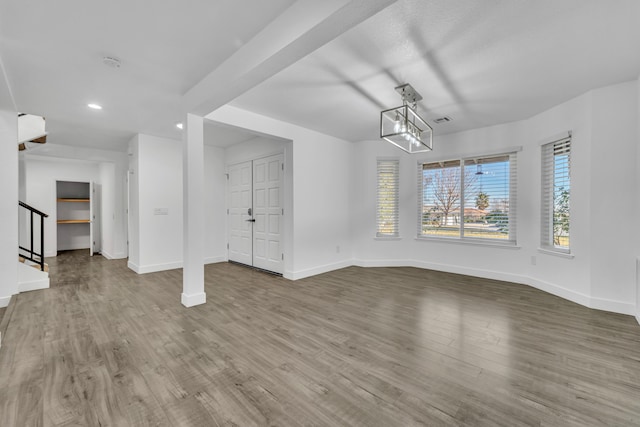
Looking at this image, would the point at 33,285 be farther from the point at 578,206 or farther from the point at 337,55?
the point at 578,206

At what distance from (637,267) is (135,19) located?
5.25 m

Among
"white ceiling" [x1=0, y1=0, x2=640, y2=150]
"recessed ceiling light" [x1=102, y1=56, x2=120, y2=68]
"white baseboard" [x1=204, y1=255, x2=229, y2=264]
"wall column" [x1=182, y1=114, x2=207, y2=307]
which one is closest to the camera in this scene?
"white ceiling" [x1=0, y1=0, x2=640, y2=150]

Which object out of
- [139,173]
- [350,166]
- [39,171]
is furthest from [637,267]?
[39,171]

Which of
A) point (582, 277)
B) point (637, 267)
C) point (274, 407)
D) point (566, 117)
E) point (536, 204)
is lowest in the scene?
point (274, 407)

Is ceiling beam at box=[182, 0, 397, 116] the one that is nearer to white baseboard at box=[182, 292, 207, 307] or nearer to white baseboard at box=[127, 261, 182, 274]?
white baseboard at box=[182, 292, 207, 307]

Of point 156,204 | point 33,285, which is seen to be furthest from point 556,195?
point 33,285

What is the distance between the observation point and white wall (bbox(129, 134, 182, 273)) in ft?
17.0

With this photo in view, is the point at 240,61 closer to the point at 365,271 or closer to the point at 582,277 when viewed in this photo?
the point at 365,271

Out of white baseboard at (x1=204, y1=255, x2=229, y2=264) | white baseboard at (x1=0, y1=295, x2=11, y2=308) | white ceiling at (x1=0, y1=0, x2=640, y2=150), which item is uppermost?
white ceiling at (x1=0, y1=0, x2=640, y2=150)

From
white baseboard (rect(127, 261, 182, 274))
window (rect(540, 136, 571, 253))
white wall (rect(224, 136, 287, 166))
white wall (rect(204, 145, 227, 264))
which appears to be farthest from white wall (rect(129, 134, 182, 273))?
window (rect(540, 136, 571, 253))

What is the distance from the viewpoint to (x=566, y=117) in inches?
149

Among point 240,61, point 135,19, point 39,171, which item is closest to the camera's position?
point 135,19

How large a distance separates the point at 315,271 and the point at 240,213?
2.17 metres

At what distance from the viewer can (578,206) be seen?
3.65 metres
